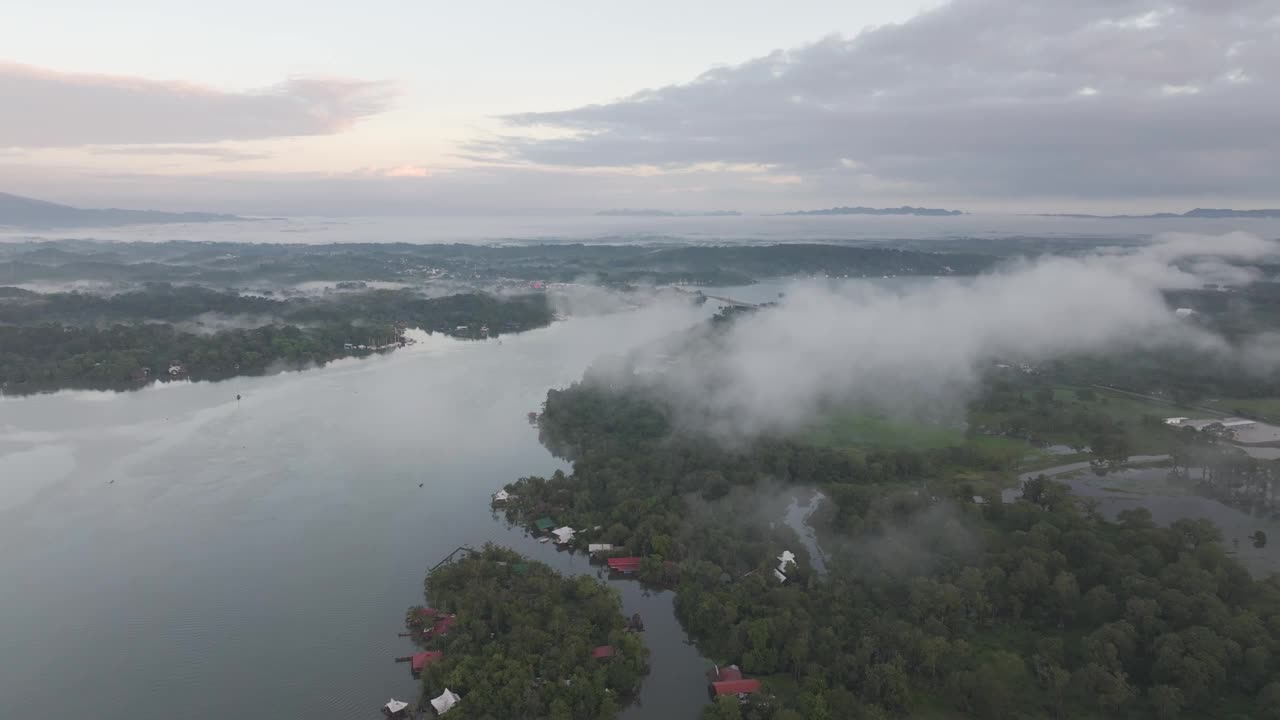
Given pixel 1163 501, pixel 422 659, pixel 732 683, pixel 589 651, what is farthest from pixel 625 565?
pixel 1163 501

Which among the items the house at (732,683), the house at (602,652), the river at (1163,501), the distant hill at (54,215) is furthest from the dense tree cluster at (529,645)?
the distant hill at (54,215)

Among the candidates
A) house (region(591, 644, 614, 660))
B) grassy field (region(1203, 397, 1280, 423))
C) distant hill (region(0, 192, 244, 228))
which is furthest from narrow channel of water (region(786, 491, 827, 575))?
distant hill (region(0, 192, 244, 228))

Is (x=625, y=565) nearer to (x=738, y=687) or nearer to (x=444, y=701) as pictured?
(x=738, y=687)

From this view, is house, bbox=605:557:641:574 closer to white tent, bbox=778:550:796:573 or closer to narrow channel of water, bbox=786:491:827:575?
white tent, bbox=778:550:796:573

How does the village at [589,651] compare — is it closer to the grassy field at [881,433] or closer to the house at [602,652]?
the house at [602,652]

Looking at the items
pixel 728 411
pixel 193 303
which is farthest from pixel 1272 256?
pixel 193 303

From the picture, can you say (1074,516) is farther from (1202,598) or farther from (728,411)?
(728,411)

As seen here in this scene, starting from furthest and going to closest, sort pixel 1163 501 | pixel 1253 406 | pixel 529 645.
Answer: pixel 1253 406 < pixel 1163 501 < pixel 529 645
